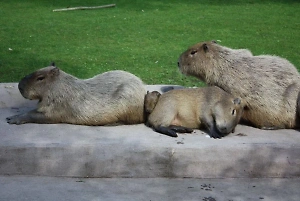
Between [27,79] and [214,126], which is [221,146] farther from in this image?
[27,79]

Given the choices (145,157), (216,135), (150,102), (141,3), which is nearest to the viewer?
(145,157)

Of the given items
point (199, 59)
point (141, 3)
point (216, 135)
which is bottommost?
point (216, 135)

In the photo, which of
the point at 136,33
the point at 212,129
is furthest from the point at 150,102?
the point at 136,33

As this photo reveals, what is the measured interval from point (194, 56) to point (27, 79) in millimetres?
1957

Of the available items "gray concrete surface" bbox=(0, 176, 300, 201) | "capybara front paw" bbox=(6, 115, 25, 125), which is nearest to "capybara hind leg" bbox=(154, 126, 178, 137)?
"gray concrete surface" bbox=(0, 176, 300, 201)

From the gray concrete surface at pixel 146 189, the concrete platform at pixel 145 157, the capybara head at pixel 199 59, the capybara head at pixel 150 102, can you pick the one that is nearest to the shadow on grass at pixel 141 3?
the capybara head at pixel 199 59

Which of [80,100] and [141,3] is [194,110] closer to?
[80,100]

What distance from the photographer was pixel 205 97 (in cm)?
644

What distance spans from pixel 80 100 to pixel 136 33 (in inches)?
257

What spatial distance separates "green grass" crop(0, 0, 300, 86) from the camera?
32.3 ft

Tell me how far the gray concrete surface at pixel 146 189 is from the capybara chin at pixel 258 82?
91 cm

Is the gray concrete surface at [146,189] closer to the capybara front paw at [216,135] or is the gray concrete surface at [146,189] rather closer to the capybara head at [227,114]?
the capybara front paw at [216,135]

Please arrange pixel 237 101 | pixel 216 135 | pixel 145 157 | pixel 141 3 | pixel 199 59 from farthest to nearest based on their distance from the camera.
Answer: pixel 141 3, pixel 199 59, pixel 237 101, pixel 216 135, pixel 145 157

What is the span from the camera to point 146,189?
5535 mm
